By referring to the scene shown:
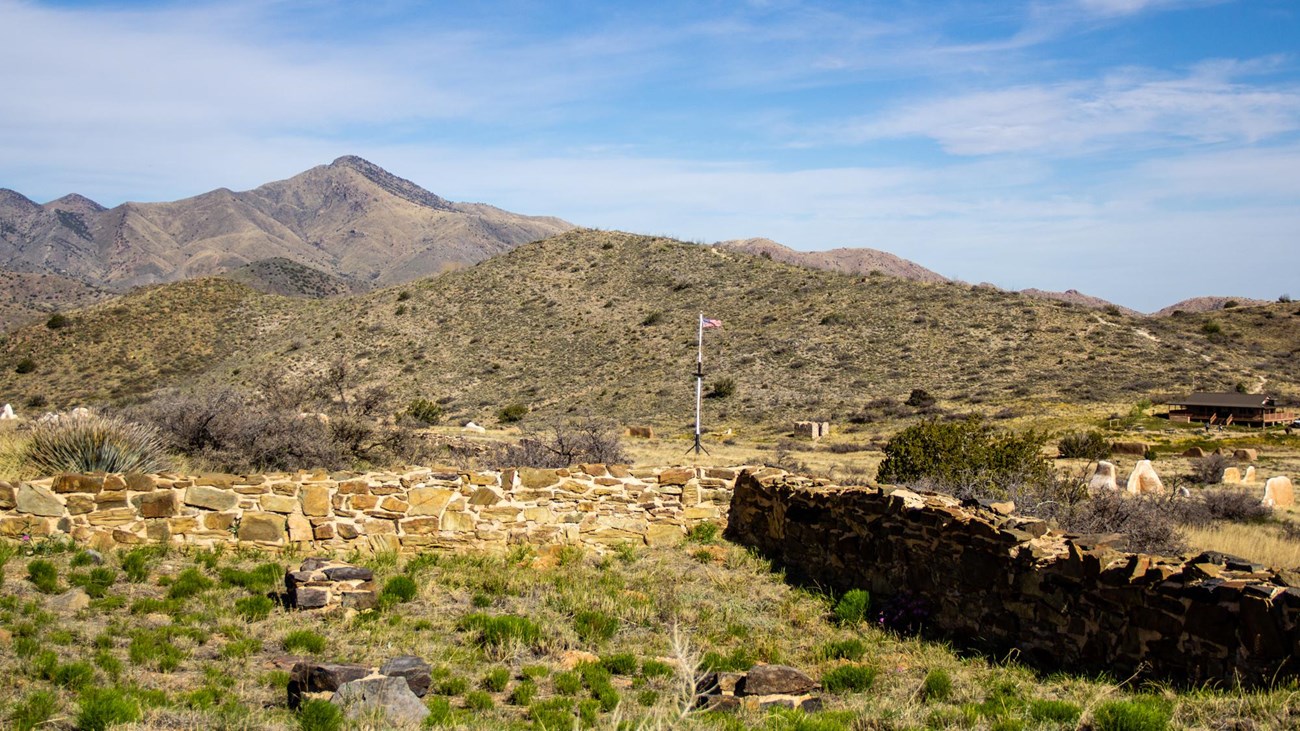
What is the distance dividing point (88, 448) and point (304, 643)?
666 cm

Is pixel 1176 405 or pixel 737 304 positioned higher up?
pixel 737 304

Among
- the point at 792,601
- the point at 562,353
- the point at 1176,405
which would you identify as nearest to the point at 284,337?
the point at 562,353

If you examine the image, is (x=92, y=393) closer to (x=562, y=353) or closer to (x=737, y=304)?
(x=562, y=353)

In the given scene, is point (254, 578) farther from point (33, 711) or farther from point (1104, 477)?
point (1104, 477)

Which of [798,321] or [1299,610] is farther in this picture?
[798,321]

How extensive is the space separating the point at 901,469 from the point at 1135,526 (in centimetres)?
550

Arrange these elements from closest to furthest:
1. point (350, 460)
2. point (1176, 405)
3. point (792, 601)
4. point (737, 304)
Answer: point (792, 601) → point (350, 460) → point (1176, 405) → point (737, 304)

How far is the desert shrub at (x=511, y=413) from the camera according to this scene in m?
39.5

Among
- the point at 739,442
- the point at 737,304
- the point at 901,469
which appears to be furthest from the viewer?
the point at 737,304

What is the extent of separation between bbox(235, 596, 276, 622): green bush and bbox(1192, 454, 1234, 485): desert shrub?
2030cm

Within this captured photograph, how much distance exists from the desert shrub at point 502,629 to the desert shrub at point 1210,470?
61.5ft

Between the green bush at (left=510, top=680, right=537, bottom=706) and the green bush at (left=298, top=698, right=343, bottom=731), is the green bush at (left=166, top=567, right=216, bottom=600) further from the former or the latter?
the green bush at (left=510, top=680, right=537, bottom=706)

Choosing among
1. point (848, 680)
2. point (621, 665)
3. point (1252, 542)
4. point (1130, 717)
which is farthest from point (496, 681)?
point (1252, 542)

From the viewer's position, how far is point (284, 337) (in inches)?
2375
